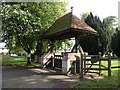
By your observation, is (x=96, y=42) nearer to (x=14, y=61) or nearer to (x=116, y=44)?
(x=116, y=44)

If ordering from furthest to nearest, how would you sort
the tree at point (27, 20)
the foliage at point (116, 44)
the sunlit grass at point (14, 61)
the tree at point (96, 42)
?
the foliage at point (116, 44) < the sunlit grass at point (14, 61) < the tree at point (96, 42) < the tree at point (27, 20)

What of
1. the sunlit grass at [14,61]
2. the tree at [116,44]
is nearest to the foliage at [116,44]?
the tree at [116,44]

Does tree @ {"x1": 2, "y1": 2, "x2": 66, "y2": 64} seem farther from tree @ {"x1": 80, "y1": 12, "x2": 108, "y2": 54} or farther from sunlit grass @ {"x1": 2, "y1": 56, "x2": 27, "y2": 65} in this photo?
sunlit grass @ {"x1": 2, "y1": 56, "x2": 27, "y2": 65}

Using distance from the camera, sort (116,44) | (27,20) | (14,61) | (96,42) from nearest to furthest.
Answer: (27,20), (96,42), (14,61), (116,44)

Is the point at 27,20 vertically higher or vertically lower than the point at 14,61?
higher

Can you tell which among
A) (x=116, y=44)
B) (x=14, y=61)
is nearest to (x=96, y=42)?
(x=116, y=44)

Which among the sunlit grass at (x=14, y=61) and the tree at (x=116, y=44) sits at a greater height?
the tree at (x=116, y=44)

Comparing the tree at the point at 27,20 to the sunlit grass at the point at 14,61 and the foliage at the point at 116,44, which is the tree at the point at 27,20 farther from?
the foliage at the point at 116,44

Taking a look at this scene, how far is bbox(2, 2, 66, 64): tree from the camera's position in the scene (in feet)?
68.0

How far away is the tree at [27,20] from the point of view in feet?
68.0

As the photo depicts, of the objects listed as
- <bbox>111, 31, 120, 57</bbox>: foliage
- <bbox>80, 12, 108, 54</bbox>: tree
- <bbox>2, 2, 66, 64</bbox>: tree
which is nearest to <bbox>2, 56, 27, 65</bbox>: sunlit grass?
<bbox>2, 2, 66, 64</bbox>: tree

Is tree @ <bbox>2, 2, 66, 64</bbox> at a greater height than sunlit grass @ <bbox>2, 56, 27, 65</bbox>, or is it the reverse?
tree @ <bbox>2, 2, 66, 64</bbox>

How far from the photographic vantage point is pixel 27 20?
20.9m

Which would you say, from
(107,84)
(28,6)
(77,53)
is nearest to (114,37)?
(28,6)
